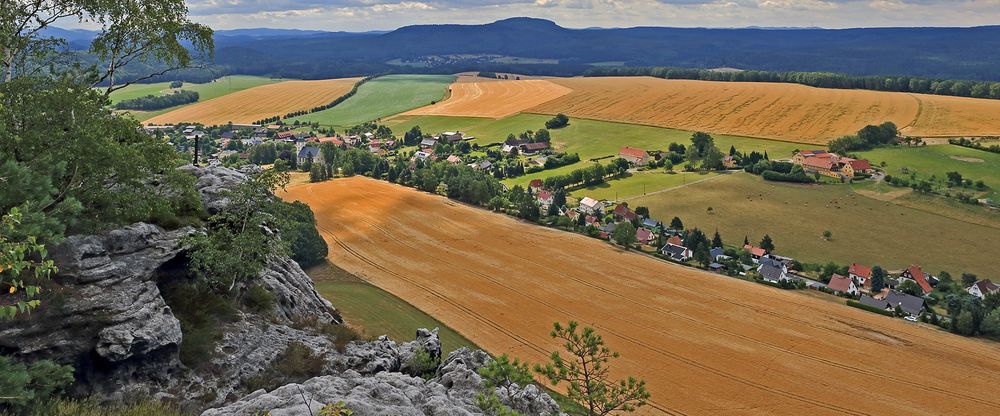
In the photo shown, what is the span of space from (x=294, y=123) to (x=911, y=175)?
472ft

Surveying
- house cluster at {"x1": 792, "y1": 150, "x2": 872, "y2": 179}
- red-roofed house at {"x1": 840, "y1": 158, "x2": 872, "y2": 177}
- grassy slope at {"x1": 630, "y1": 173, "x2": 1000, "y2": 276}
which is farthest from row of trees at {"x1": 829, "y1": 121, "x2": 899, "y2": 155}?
grassy slope at {"x1": 630, "y1": 173, "x2": 1000, "y2": 276}

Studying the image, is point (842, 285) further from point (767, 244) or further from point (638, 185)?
point (638, 185)

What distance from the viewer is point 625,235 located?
68.4 meters

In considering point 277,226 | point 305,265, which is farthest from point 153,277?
point 305,265

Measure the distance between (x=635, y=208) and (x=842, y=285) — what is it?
32.7m

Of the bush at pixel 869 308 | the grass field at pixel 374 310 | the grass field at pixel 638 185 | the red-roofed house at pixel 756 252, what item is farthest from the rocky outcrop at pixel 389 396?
the grass field at pixel 638 185

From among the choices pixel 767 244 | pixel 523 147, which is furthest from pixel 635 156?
pixel 767 244

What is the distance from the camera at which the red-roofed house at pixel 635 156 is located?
113m

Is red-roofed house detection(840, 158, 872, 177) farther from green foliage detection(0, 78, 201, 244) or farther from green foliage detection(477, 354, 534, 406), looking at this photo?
green foliage detection(0, 78, 201, 244)

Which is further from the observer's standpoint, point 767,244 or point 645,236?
point 645,236

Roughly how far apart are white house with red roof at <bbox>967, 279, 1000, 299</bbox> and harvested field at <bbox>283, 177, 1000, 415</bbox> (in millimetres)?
12063

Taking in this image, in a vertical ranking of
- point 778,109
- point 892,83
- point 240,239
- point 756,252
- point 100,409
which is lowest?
point 756,252

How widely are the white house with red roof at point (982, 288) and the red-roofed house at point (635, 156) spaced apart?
60841 millimetres

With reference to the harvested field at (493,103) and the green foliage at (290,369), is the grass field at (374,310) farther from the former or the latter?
the harvested field at (493,103)
